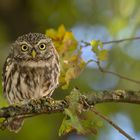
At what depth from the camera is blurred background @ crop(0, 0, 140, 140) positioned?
9.83 metres

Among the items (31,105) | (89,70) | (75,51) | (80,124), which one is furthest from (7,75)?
(89,70)

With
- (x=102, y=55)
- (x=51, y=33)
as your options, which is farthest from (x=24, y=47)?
(x=102, y=55)

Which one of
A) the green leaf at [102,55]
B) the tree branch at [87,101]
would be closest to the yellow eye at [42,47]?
the green leaf at [102,55]

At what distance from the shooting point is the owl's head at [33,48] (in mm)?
6973

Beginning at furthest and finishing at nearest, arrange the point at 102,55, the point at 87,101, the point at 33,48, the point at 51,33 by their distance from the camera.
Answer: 1. the point at 33,48
2. the point at 51,33
3. the point at 102,55
4. the point at 87,101

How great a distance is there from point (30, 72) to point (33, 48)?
0.40m

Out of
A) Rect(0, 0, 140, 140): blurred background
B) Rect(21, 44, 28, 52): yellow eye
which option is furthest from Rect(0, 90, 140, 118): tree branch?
Rect(0, 0, 140, 140): blurred background

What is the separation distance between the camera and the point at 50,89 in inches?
264

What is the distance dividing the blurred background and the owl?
2.45 meters

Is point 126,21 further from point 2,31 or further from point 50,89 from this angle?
point 50,89

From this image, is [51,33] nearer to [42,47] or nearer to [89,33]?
[42,47]

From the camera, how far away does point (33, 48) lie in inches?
277

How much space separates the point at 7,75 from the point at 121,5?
13.5 ft

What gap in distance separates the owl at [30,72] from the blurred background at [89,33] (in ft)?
8.03
